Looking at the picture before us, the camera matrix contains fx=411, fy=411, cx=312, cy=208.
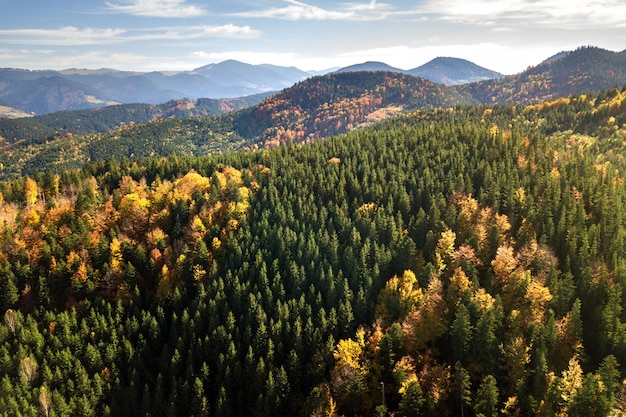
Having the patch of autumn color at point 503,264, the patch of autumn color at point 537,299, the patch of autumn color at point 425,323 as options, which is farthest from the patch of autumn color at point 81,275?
the patch of autumn color at point 537,299

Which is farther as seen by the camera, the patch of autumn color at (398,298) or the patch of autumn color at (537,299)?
the patch of autumn color at (398,298)

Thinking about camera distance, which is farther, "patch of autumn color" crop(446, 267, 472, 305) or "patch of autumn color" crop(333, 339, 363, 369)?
"patch of autumn color" crop(446, 267, 472, 305)

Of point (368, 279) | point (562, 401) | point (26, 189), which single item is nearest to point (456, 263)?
point (368, 279)

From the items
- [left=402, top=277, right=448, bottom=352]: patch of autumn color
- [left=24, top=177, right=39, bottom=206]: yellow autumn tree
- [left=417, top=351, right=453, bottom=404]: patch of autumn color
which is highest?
[left=24, top=177, right=39, bottom=206]: yellow autumn tree

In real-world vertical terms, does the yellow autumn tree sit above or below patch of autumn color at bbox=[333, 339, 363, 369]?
above

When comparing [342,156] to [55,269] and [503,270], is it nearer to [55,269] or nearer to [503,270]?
[503,270]

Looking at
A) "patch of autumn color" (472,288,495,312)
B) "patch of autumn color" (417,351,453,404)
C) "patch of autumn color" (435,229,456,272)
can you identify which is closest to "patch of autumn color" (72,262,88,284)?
"patch of autumn color" (417,351,453,404)

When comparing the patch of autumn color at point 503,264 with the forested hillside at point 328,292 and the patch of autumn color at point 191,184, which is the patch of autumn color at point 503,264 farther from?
the patch of autumn color at point 191,184

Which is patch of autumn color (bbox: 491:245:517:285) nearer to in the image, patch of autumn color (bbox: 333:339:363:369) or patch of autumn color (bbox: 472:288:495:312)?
patch of autumn color (bbox: 472:288:495:312)
